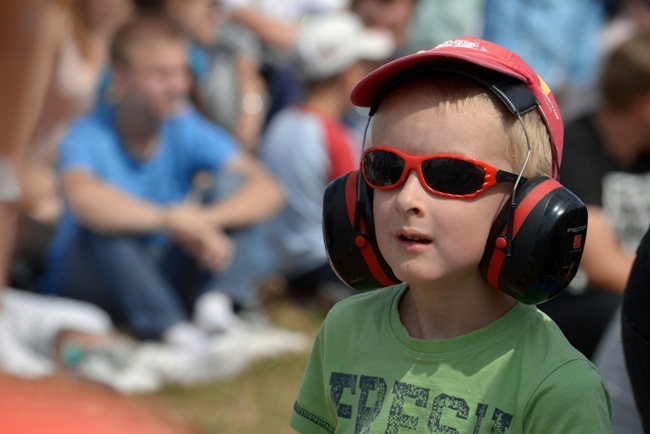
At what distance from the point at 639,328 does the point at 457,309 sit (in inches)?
22.1

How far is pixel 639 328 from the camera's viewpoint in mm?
2775

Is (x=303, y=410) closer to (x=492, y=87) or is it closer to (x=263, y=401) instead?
(x=492, y=87)

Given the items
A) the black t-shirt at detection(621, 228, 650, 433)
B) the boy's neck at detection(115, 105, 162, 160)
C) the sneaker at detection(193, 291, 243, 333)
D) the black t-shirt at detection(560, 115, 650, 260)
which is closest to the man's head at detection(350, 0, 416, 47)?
the boy's neck at detection(115, 105, 162, 160)

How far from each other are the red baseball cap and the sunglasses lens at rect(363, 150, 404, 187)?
143 millimetres

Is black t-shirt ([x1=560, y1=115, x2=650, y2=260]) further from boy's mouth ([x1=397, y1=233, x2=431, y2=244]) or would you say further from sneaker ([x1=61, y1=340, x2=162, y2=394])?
boy's mouth ([x1=397, y1=233, x2=431, y2=244])

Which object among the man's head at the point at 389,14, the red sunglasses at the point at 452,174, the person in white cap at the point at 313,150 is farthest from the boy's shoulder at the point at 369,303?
the man's head at the point at 389,14

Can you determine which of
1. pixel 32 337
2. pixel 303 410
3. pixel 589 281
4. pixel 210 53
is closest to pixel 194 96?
pixel 210 53

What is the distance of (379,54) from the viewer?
7.71 meters

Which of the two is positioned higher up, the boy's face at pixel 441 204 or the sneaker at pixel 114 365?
the sneaker at pixel 114 365

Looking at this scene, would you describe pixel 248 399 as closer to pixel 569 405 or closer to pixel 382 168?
pixel 382 168

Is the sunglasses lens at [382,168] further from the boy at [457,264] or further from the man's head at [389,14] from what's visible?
the man's head at [389,14]

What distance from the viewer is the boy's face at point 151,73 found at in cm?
639

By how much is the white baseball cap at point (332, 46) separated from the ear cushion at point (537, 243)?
524cm

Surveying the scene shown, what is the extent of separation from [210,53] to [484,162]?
219 inches
